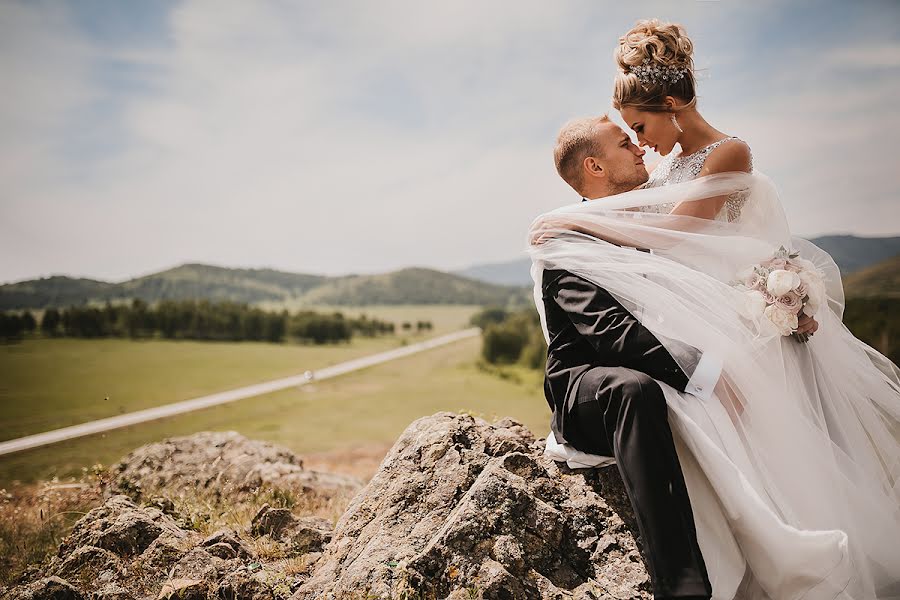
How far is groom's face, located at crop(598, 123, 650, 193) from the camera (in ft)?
A: 14.5

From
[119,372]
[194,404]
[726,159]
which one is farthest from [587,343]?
[119,372]

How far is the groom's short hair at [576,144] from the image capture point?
4395mm

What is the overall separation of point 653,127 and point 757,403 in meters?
2.36

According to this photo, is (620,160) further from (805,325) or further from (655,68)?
(805,325)

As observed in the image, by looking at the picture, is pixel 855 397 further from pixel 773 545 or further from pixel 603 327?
pixel 603 327

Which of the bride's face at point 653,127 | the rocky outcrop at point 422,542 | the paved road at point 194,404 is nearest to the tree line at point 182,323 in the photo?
the paved road at point 194,404

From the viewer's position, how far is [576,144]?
174 inches

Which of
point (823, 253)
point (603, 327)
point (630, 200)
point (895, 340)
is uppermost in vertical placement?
point (630, 200)

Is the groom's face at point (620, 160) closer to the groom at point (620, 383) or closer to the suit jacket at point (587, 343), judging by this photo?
the groom at point (620, 383)

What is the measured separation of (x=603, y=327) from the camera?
12.6ft

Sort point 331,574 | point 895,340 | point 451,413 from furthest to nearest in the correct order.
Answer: point 895,340 < point 451,413 < point 331,574

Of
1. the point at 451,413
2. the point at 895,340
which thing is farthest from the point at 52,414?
the point at 895,340

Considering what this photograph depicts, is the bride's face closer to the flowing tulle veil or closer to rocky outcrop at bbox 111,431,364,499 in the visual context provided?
the flowing tulle veil

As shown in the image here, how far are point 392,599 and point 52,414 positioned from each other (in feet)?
90.9
